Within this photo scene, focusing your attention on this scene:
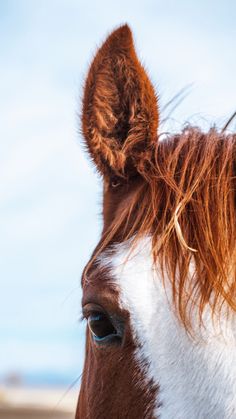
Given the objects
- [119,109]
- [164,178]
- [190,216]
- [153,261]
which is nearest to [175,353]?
[153,261]

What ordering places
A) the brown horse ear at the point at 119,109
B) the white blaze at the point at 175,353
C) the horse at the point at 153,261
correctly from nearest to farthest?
the white blaze at the point at 175,353, the horse at the point at 153,261, the brown horse ear at the point at 119,109

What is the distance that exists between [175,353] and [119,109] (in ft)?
3.60

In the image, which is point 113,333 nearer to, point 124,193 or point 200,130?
point 124,193

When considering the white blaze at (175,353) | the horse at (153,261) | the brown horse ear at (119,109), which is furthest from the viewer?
the brown horse ear at (119,109)

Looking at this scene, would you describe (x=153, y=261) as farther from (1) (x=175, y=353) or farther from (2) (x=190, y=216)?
(1) (x=175, y=353)

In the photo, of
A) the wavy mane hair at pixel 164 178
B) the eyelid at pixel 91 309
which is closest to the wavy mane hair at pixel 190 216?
the wavy mane hair at pixel 164 178

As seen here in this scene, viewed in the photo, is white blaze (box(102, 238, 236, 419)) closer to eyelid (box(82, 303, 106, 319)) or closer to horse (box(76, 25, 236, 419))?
horse (box(76, 25, 236, 419))

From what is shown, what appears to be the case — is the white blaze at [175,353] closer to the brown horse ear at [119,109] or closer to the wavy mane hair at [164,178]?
the wavy mane hair at [164,178]

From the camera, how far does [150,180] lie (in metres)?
2.47

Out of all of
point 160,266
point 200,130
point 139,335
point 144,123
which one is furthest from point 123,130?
point 139,335

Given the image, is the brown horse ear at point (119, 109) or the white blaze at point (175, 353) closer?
the white blaze at point (175, 353)

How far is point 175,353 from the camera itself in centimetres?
193

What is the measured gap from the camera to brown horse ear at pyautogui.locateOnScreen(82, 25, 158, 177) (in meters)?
2.56

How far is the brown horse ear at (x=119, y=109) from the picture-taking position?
2.56 meters
